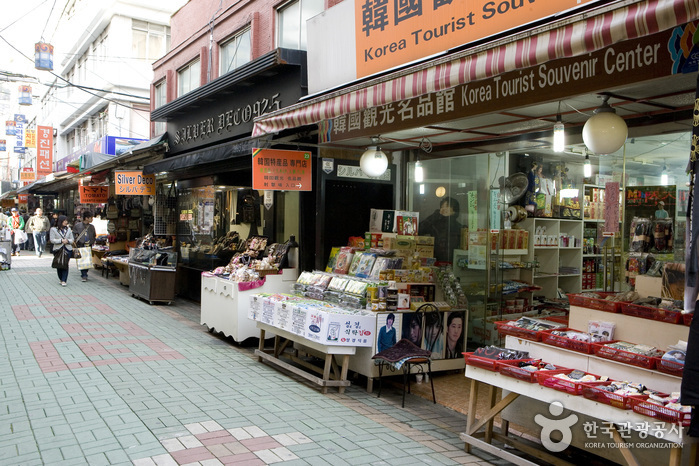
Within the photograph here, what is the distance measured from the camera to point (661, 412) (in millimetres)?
3738

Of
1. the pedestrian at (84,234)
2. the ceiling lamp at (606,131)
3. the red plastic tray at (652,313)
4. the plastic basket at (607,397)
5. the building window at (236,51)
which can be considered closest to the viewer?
the plastic basket at (607,397)

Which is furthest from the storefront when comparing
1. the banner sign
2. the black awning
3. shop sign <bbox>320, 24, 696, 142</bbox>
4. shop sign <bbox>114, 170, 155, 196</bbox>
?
the banner sign

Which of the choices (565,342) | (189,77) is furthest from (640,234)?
(189,77)

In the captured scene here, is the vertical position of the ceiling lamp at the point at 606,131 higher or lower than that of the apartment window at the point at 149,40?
lower

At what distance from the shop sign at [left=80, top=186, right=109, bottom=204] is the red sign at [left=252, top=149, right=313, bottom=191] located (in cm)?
1527

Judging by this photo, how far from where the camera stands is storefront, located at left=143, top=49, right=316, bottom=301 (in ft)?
32.4

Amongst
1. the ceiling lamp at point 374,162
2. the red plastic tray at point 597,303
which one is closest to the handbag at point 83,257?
the ceiling lamp at point 374,162

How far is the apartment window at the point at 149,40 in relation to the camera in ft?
87.3

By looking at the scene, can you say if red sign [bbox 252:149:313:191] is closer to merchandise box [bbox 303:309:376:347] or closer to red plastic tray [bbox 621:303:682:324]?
merchandise box [bbox 303:309:376:347]

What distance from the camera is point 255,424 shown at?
5.75 meters

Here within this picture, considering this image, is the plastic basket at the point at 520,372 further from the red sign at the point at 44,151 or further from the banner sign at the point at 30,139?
the banner sign at the point at 30,139

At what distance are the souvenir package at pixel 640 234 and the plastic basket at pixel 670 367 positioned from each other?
3.41 m

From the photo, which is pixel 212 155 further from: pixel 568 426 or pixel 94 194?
pixel 94 194

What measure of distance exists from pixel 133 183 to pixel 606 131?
13482 millimetres
